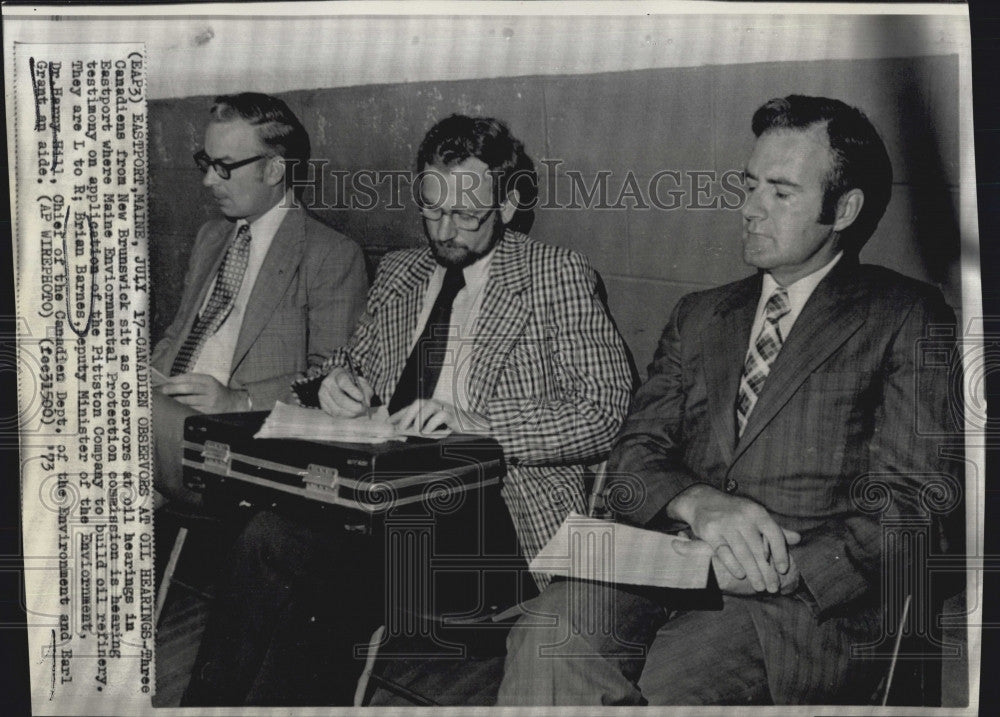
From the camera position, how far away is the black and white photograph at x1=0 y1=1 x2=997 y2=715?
1636mm

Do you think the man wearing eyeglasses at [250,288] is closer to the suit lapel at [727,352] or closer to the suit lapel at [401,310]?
the suit lapel at [401,310]

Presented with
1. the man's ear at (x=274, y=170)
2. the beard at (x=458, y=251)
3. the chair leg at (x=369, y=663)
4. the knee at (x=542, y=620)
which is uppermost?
the man's ear at (x=274, y=170)

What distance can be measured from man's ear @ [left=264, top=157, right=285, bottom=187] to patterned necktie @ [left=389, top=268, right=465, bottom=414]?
37 centimetres

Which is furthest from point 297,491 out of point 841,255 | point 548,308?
point 841,255

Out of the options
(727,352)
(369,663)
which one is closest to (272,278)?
(369,663)

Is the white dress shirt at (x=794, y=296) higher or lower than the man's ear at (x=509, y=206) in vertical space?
lower

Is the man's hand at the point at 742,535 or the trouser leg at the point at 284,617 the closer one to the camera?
the man's hand at the point at 742,535

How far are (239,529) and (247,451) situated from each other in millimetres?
149

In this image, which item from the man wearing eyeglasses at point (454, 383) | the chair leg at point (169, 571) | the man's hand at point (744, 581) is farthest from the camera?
the chair leg at point (169, 571)

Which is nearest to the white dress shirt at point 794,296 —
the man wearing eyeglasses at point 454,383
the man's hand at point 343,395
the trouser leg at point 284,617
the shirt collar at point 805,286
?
the shirt collar at point 805,286

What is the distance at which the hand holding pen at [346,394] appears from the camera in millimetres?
1748

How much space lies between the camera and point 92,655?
179cm

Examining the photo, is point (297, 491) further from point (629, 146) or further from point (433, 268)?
point (629, 146)

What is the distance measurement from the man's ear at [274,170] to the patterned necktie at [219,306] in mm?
100
